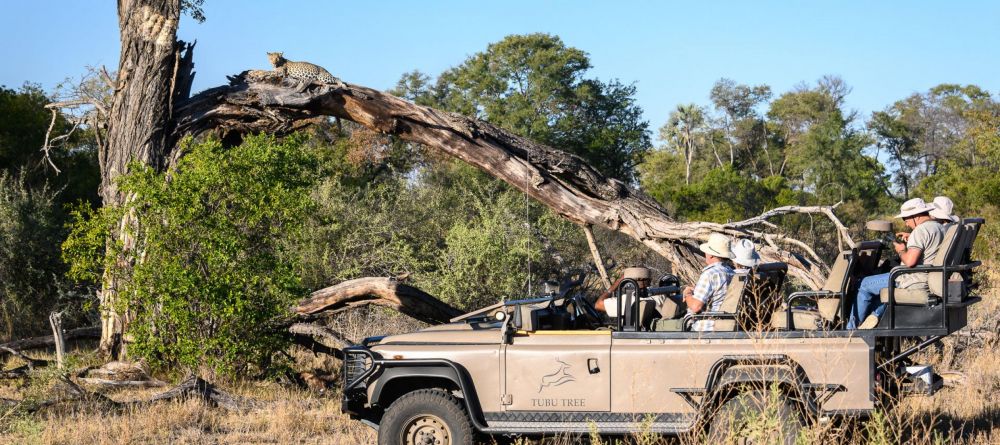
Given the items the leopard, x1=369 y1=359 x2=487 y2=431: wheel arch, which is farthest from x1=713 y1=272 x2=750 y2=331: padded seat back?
the leopard

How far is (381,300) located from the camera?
1195 centimetres

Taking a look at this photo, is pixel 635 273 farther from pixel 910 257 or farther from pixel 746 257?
pixel 910 257

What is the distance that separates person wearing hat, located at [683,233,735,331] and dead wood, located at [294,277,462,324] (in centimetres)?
494

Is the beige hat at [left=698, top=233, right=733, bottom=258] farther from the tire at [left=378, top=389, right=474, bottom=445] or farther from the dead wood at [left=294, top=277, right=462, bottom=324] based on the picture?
the dead wood at [left=294, top=277, right=462, bottom=324]

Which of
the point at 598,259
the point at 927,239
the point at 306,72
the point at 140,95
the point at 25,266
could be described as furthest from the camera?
the point at 25,266

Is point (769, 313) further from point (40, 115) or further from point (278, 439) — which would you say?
point (40, 115)

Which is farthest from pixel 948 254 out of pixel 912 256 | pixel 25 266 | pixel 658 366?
pixel 25 266

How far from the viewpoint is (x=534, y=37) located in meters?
32.1

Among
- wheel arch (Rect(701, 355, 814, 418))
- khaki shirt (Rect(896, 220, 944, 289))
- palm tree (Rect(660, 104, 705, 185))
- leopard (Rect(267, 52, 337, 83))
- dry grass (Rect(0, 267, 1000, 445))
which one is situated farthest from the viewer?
palm tree (Rect(660, 104, 705, 185))

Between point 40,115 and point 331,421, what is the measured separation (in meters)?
14.5

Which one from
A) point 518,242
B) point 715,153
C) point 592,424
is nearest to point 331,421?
point 592,424

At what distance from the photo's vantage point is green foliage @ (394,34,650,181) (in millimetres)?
27016

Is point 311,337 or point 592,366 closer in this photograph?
point 592,366

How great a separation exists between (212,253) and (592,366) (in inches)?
197
